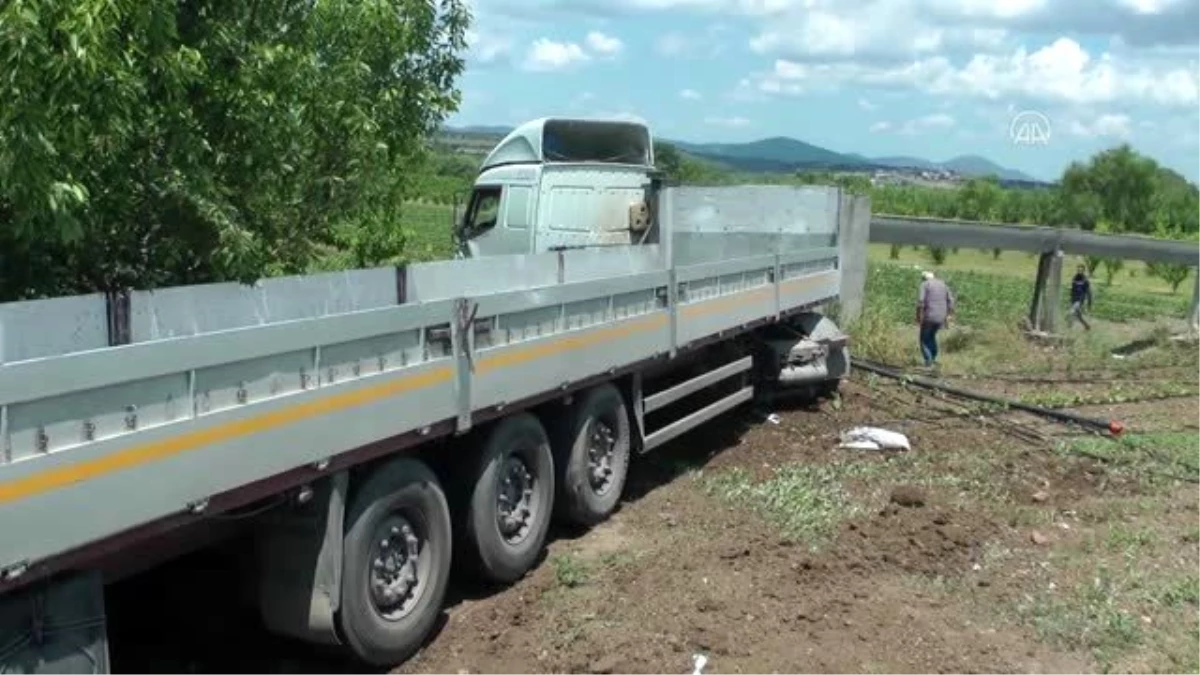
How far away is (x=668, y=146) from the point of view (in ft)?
55.8

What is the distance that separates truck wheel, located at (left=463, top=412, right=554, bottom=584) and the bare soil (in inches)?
7.9

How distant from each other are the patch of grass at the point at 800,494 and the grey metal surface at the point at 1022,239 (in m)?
12.6

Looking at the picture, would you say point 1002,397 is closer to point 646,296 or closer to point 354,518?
point 646,296

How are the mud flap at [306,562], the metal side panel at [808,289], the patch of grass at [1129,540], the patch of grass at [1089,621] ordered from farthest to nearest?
the metal side panel at [808,289], the patch of grass at [1129,540], the patch of grass at [1089,621], the mud flap at [306,562]

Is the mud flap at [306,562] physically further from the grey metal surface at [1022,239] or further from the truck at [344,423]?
the grey metal surface at [1022,239]

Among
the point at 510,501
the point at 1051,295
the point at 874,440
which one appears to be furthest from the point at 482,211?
the point at 1051,295

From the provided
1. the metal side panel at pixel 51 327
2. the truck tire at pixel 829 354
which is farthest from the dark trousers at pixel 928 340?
the metal side panel at pixel 51 327

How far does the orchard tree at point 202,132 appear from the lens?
13.7 feet

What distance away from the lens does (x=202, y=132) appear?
5879 millimetres

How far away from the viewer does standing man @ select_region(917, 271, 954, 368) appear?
17625 mm

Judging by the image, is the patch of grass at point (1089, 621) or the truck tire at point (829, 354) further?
the truck tire at point (829, 354)

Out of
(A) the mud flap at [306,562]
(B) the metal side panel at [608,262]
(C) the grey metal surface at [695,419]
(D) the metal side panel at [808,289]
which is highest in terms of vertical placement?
(B) the metal side panel at [608,262]

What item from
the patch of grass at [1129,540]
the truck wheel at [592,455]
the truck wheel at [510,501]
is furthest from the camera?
the patch of grass at [1129,540]

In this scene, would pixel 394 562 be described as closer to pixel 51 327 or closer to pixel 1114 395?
pixel 51 327
